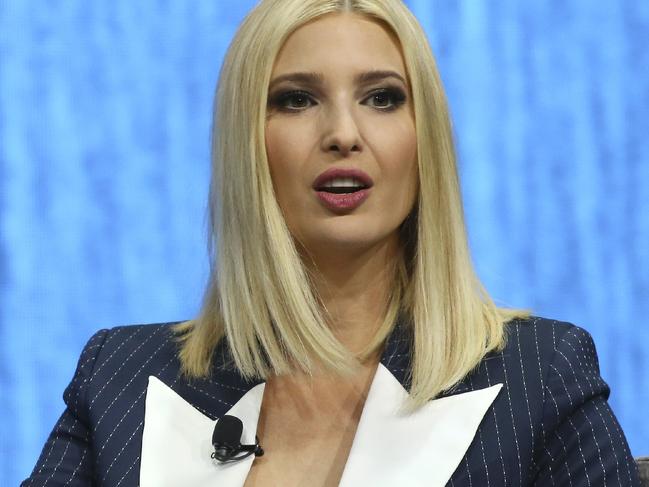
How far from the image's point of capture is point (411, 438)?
1876mm

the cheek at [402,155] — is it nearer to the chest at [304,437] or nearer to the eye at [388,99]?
the eye at [388,99]

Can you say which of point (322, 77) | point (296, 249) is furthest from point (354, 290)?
point (322, 77)

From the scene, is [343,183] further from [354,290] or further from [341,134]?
[354,290]

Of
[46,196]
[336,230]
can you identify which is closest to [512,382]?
[336,230]

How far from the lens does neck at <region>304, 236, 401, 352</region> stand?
202 cm

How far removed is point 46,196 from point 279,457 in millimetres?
1047

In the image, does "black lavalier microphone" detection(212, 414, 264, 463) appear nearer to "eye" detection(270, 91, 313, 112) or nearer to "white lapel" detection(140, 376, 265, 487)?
"white lapel" detection(140, 376, 265, 487)

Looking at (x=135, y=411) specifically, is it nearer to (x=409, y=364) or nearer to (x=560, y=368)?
(x=409, y=364)

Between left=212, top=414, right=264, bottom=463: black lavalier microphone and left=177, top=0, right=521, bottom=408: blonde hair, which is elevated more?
left=177, top=0, right=521, bottom=408: blonde hair

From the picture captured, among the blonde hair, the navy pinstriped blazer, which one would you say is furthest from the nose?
the navy pinstriped blazer

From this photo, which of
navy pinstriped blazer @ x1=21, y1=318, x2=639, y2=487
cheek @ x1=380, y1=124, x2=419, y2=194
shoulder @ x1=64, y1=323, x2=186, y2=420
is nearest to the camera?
navy pinstriped blazer @ x1=21, y1=318, x2=639, y2=487

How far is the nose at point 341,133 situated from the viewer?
1.88m

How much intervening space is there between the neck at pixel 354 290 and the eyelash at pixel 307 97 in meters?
0.23

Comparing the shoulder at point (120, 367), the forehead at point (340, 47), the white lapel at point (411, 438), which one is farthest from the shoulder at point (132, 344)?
the forehead at point (340, 47)
